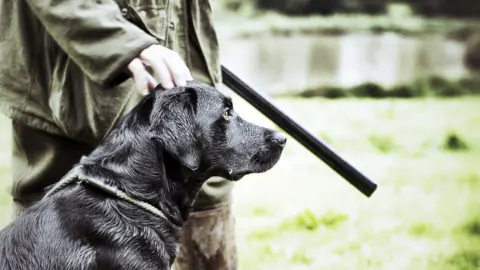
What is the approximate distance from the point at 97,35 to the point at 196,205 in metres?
0.75

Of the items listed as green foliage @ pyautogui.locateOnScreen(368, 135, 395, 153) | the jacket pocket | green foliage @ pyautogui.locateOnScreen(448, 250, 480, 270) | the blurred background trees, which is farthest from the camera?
the blurred background trees

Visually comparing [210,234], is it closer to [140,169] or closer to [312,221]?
[140,169]

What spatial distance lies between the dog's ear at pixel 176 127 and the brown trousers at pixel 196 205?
505 millimetres

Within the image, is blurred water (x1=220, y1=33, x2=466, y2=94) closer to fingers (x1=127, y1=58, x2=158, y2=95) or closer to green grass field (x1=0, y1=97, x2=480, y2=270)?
green grass field (x1=0, y1=97, x2=480, y2=270)

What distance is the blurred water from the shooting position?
798 cm

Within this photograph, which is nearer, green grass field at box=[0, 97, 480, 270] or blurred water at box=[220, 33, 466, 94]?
green grass field at box=[0, 97, 480, 270]

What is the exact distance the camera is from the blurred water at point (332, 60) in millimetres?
7984

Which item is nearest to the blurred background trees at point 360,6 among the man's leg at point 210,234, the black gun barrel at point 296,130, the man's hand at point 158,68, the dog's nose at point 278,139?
the black gun barrel at point 296,130

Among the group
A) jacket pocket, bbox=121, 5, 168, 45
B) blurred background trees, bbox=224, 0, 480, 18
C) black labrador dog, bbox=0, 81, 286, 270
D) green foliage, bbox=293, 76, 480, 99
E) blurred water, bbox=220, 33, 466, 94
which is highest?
jacket pocket, bbox=121, 5, 168, 45

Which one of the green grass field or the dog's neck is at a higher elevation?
the dog's neck

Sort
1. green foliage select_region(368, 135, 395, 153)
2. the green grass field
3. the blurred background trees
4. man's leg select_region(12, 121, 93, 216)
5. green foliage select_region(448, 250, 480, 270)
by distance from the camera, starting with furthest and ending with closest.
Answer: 1. the blurred background trees
2. green foliage select_region(368, 135, 395, 153)
3. the green grass field
4. green foliage select_region(448, 250, 480, 270)
5. man's leg select_region(12, 121, 93, 216)

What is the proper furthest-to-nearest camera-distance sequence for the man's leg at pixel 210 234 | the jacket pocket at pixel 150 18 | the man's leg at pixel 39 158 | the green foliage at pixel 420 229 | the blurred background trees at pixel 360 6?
1. the blurred background trees at pixel 360 6
2. the green foliage at pixel 420 229
3. the man's leg at pixel 210 234
4. the man's leg at pixel 39 158
5. the jacket pocket at pixel 150 18

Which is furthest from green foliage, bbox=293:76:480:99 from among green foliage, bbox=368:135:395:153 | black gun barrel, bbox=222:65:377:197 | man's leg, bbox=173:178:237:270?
man's leg, bbox=173:178:237:270

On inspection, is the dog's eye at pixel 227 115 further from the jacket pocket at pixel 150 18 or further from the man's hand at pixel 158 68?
the jacket pocket at pixel 150 18
